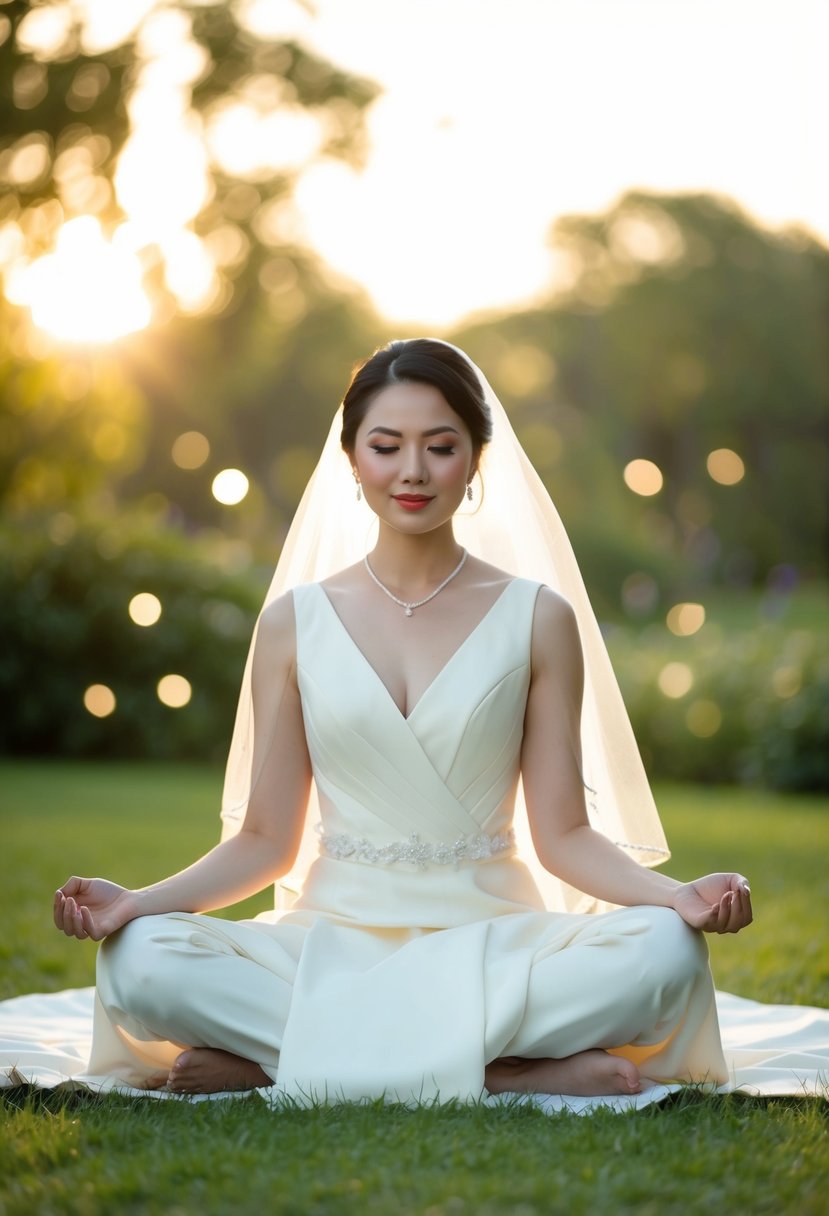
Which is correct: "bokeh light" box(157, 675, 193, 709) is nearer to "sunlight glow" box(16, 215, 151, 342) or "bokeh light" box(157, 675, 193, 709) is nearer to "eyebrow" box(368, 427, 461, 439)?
"sunlight glow" box(16, 215, 151, 342)

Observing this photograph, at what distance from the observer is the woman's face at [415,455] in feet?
13.1

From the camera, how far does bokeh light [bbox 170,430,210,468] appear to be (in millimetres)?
42219

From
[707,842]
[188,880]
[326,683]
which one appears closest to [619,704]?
[326,683]

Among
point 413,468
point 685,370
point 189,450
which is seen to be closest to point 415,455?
point 413,468

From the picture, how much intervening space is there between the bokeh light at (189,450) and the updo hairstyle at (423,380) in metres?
38.6

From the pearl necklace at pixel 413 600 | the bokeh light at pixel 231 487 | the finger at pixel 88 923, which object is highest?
the bokeh light at pixel 231 487

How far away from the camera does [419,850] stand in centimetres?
393

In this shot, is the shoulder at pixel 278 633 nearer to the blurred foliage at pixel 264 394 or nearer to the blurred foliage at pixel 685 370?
the blurred foliage at pixel 264 394

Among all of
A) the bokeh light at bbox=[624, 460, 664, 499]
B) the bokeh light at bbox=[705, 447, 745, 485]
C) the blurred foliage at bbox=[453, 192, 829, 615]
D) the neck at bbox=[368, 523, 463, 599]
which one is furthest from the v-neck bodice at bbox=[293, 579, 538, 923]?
the bokeh light at bbox=[705, 447, 745, 485]

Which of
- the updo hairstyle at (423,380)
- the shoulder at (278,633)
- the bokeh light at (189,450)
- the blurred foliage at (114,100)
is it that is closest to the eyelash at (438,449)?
the updo hairstyle at (423,380)

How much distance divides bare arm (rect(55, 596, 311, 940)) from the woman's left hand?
3.96 feet

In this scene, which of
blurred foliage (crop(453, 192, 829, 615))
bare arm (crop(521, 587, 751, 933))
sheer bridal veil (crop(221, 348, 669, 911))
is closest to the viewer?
bare arm (crop(521, 587, 751, 933))

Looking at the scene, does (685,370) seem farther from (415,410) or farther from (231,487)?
(415,410)

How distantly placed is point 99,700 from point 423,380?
9.67m
